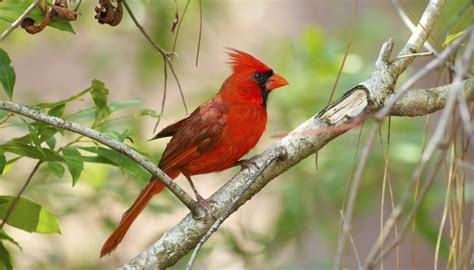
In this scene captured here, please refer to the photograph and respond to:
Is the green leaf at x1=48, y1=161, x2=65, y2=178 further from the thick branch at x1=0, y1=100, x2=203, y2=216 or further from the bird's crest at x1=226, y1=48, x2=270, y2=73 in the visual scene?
the bird's crest at x1=226, y1=48, x2=270, y2=73

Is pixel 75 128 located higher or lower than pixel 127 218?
higher

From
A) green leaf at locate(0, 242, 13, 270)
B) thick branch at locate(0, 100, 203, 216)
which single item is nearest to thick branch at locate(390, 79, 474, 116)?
thick branch at locate(0, 100, 203, 216)

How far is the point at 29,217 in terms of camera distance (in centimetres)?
203

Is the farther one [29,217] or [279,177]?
[279,177]

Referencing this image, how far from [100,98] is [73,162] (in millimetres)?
306

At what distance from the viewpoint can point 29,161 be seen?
4805 mm

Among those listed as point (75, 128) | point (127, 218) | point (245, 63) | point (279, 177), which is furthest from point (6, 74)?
point (279, 177)

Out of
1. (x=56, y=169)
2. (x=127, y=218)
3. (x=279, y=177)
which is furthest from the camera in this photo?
(x=279, y=177)

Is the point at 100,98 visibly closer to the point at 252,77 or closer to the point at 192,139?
the point at 192,139

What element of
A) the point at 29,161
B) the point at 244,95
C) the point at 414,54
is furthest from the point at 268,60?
the point at 414,54

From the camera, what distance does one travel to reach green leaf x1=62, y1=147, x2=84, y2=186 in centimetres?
192

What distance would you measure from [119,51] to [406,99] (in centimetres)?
289

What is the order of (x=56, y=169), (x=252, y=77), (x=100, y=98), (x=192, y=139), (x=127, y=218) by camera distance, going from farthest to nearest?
(x=252, y=77) < (x=192, y=139) < (x=127, y=218) < (x=100, y=98) < (x=56, y=169)

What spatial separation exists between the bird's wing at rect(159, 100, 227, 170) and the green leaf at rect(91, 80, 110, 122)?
0.60 m
